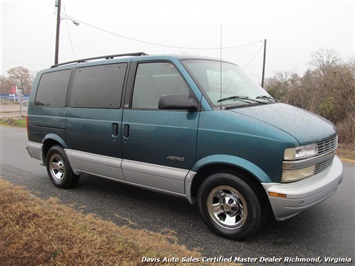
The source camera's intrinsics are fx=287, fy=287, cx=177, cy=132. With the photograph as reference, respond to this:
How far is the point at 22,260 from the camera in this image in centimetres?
256

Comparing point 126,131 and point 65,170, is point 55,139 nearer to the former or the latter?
point 65,170

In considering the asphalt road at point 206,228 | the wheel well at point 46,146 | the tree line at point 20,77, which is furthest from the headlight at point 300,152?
the tree line at point 20,77

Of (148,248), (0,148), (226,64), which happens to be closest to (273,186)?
(148,248)

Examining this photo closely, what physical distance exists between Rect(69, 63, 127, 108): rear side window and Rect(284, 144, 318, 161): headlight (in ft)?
7.59

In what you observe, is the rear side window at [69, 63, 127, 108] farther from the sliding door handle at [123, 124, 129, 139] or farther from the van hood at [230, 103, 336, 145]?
the van hood at [230, 103, 336, 145]

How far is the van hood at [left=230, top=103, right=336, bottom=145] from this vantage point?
2857 millimetres

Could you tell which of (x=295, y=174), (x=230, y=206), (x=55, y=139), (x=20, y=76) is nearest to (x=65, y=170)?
(x=55, y=139)

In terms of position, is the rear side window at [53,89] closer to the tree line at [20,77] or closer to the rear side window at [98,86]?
the rear side window at [98,86]

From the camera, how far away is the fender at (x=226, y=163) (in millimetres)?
2818

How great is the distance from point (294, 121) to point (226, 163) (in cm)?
88

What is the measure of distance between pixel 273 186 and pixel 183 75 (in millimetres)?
1607

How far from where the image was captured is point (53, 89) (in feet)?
16.6

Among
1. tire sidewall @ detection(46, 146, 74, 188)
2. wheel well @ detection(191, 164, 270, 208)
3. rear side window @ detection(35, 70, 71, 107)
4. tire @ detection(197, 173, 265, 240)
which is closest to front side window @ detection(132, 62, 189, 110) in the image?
wheel well @ detection(191, 164, 270, 208)

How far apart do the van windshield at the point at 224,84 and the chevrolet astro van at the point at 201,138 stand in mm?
17
